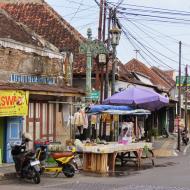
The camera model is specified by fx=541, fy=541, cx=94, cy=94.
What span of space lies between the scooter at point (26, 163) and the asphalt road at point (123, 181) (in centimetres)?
23

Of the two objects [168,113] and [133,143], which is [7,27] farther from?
[168,113]

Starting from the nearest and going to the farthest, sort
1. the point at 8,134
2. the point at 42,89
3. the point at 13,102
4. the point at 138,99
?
the point at 13,102 < the point at 8,134 < the point at 42,89 < the point at 138,99

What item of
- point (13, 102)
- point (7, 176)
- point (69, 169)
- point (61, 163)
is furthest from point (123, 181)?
point (13, 102)

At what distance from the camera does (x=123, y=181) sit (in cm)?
1616

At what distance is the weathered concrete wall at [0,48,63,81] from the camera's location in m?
20.2

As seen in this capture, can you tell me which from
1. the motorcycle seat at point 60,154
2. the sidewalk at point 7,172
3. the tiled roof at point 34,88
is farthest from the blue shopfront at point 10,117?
the motorcycle seat at point 60,154

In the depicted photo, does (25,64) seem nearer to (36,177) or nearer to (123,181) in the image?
(36,177)

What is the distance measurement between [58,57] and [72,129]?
3640mm

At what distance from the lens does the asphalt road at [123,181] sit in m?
14.4

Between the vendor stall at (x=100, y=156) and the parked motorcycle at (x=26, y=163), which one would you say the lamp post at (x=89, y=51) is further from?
the parked motorcycle at (x=26, y=163)

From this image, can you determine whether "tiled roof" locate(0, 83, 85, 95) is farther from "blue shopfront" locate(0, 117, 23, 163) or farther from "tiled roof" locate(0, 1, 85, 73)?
"tiled roof" locate(0, 1, 85, 73)

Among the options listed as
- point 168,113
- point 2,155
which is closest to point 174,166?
point 2,155

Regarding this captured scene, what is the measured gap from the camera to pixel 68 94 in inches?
898

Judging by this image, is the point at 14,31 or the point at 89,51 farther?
the point at 14,31
